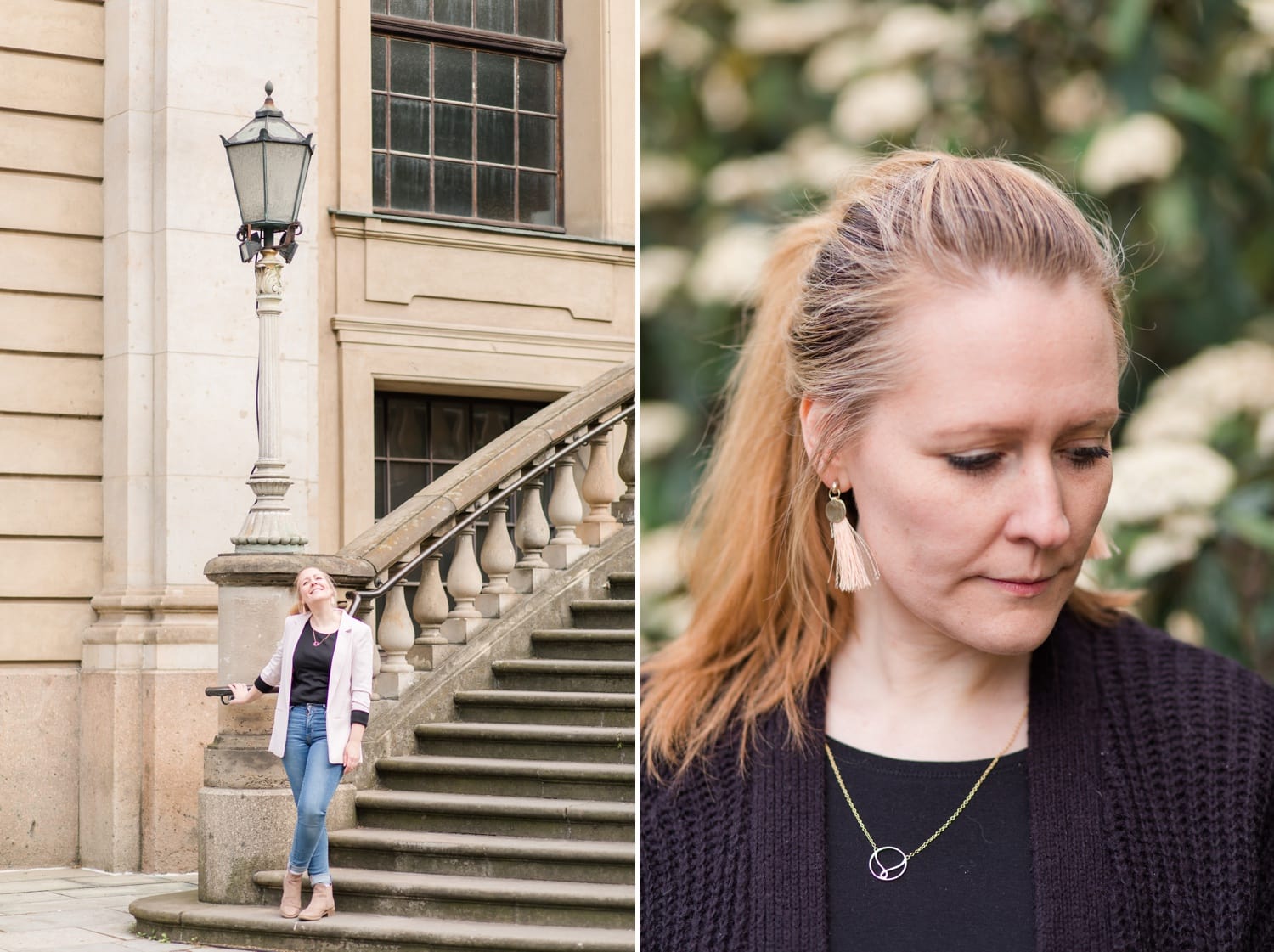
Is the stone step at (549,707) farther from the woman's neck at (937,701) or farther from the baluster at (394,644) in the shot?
the woman's neck at (937,701)

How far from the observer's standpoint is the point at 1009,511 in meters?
1.46

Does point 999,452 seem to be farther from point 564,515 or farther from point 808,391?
point 564,515

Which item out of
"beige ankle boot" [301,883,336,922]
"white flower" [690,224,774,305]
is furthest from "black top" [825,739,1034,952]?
"beige ankle boot" [301,883,336,922]

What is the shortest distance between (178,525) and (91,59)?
255cm

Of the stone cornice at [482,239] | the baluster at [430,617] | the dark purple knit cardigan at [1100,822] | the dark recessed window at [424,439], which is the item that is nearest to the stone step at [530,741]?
A: the baluster at [430,617]

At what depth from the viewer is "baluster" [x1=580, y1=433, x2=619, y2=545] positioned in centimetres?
847

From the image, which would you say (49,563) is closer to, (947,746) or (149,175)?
(149,175)

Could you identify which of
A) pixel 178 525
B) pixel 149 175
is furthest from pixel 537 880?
pixel 149 175

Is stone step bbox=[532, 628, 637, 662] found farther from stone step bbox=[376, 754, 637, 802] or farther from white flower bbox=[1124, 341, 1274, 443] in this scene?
white flower bbox=[1124, 341, 1274, 443]

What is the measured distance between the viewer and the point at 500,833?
696cm

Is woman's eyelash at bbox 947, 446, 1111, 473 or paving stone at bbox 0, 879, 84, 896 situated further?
paving stone at bbox 0, 879, 84, 896

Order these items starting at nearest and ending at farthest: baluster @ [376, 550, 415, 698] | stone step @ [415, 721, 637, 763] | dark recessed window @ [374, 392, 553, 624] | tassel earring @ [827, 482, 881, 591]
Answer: tassel earring @ [827, 482, 881, 591] < stone step @ [415, 721, 637, 763] < baluster @ [376, 550, 415, 698] < dark recessed window @ [374, 392, 553, 624]

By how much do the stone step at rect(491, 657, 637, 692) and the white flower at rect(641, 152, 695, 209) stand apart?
5835 mm

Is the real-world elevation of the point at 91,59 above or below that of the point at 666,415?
above
